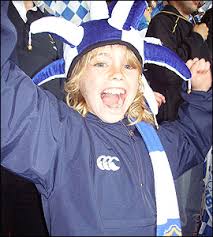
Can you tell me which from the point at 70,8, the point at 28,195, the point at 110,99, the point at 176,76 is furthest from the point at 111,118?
the point at 70,8

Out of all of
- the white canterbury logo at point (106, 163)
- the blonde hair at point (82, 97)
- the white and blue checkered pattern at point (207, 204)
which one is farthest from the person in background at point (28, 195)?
the white and blue checkered pattern at point (207, 204)

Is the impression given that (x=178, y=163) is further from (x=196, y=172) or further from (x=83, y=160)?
(x=83, y=160)

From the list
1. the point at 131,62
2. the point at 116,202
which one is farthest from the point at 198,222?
the point at 131,62

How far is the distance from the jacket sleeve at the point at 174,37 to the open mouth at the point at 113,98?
0.13 m

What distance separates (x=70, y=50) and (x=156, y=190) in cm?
26

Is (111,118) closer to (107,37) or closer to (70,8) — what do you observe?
(107,37)

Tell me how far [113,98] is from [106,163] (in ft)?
0.34

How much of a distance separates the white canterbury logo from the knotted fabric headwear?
2.5 inches

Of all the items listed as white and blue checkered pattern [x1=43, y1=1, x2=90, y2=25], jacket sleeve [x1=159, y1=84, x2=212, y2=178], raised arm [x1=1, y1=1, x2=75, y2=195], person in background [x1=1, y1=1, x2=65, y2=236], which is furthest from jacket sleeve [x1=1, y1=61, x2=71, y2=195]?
white and blue checkered pattern [x1=43, y1=1, x2=90, y2=25]

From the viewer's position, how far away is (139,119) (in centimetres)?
65

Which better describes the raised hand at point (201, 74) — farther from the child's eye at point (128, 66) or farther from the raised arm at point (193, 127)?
the child's eye at point (128, 66)

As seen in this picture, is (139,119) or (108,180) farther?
(139,119)

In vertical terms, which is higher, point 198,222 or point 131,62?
point 131,62

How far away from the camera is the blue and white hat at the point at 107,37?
514 millimetres
